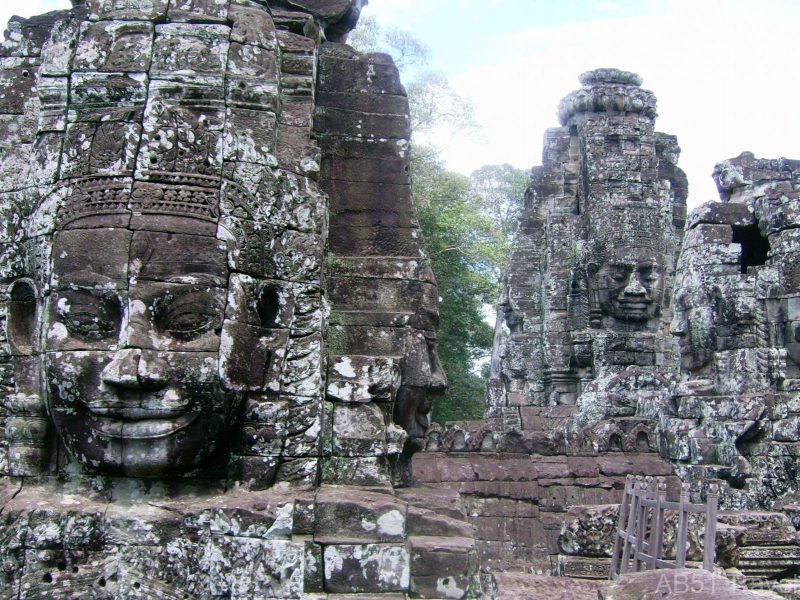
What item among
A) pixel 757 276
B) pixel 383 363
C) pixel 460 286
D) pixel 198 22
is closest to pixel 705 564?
pixel 383 363

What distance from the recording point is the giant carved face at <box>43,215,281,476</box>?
15.1ft

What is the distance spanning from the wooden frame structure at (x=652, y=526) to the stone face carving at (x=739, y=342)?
149 inches

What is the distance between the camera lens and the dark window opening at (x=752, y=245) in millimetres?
12445

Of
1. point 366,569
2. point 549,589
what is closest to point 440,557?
point 366,569

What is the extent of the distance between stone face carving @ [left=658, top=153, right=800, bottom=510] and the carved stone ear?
7814 mm

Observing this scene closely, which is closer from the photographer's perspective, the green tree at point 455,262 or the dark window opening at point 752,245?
the dark window opening at point 752,245

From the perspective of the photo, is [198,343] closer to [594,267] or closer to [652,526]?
[652,526]

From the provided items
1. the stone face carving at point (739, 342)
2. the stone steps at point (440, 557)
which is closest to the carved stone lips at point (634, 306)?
the stone face carving at point (739, 342)

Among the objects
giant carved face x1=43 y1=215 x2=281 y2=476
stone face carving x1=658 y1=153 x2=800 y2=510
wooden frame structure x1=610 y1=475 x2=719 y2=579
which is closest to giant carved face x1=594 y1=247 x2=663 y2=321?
stone face carving x1=658 y1=153 x2=800 y2=510

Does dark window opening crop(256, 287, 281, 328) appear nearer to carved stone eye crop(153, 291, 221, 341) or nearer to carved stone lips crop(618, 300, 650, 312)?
carved stone eye crop(153, 291, 221, 341)

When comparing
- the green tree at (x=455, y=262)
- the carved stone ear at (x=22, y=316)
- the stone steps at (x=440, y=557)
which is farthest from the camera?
the green tree at (x=455, y=262)

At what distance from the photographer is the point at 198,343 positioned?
471cm

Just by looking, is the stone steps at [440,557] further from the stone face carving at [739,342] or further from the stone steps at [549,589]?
the stone face carving at [739,342]

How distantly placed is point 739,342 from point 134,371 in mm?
8775
